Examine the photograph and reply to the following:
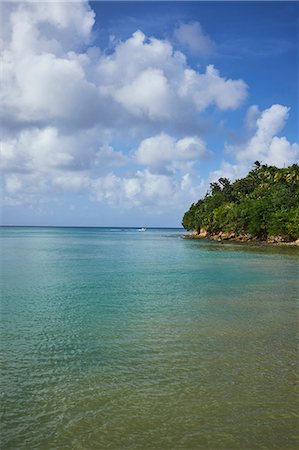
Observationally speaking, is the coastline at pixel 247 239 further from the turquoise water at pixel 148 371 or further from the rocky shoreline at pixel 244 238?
the turquoise water at pixel 148 371

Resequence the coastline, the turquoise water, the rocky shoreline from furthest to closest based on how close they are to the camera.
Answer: the rocky shoreline < the coastline < the turquoise water

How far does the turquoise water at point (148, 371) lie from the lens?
8461mm

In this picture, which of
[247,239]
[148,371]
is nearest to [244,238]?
[247,239]

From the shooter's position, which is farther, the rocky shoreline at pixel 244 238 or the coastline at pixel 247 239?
the rocky shoreline at pixel 244 238

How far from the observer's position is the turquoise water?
8.46 metres

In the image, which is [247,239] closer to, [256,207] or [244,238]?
[244,238]

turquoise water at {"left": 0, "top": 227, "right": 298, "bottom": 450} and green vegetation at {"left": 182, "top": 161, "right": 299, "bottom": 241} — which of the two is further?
green vegetation at {"left": 182, "top": 161, "right": 299, "bottom": 241}

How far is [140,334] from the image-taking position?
640 inches

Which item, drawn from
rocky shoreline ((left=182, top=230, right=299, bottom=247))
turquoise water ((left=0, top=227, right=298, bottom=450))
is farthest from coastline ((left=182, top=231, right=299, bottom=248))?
turquoise water ((left=0, top=227, right=298, bottom=450))

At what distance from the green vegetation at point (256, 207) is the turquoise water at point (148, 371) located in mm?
68527

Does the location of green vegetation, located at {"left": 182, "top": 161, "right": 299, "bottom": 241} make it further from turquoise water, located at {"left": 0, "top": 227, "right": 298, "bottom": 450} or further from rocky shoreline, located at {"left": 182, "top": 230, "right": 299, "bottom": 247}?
turquoise water, located at {"left": 0, "top": 227, "right": 298, "bottom": 450}

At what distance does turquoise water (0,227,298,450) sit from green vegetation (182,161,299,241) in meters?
68.5

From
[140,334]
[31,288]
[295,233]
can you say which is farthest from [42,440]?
[295,233]

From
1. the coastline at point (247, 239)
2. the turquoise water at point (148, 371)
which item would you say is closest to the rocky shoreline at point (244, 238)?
the coastline at point (247, 239)
